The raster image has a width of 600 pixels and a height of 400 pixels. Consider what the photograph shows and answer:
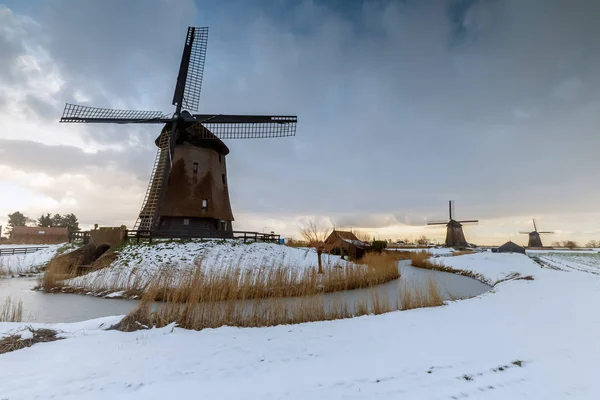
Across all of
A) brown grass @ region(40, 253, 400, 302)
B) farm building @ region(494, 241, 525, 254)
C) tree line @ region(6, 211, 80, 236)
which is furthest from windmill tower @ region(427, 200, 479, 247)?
tree line @ region(6, 211, 80, 236)

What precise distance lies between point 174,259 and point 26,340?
1025 cm

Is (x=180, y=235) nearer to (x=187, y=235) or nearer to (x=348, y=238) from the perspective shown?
(x=187, y=235)

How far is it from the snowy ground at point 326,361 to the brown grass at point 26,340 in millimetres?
Answer: 318

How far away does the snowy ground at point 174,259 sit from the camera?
42.7 ft

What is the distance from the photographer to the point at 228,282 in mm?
7812

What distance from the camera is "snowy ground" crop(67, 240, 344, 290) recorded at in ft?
42.7

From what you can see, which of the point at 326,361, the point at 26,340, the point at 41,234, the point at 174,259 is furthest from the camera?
the point at 41,234

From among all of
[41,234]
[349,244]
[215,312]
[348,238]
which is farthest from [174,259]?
[41,234]

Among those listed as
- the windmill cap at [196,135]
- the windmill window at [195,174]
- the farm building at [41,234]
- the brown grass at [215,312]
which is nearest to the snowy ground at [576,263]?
the brown grass at [215,312]

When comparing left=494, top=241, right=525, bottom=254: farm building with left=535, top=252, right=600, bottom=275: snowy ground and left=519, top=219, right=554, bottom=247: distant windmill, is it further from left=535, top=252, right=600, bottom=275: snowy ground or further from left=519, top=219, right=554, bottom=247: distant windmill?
left=519, top=219, right=554, bottom=247: distant windmill

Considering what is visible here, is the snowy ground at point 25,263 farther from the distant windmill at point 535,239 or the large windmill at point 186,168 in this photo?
the distant windmill at point 535,239

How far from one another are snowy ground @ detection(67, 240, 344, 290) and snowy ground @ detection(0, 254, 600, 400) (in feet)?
20.5

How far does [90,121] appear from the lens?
1897cm

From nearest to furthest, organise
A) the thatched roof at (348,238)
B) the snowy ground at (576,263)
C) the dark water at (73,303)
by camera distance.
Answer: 1. the dark water at (73,303)
2. the snowy ground at (576,263)
3. the thatched roof at (348,238)
